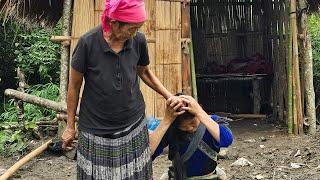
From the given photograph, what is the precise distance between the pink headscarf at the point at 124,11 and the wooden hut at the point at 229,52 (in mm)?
3765

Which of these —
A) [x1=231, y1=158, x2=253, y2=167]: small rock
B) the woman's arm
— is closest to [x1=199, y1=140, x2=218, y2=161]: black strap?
the woman's arm

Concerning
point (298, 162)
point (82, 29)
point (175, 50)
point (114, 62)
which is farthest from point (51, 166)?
point (114, 62)

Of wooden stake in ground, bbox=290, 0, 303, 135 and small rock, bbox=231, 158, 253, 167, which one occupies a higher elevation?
wooden stake in ground, bbox=290, 0, 303, 135

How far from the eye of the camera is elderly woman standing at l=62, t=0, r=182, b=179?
2.89 metres

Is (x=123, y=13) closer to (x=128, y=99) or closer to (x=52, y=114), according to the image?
(x=128, y=99)

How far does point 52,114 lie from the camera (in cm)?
864

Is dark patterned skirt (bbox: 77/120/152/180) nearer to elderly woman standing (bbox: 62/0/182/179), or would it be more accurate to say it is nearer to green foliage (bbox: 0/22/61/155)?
elderly woman standing (bbox: 62/0/182/179)

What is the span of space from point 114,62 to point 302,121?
5303 millimetres

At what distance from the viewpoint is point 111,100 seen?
2.94m

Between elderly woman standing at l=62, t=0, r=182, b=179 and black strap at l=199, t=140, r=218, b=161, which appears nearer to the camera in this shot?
elderly woman standing at l=62, t=0, r=182, b=179

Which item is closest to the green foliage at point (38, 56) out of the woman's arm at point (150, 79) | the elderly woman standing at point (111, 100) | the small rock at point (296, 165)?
the small rock at point (296, 165)

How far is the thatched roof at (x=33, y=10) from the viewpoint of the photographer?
6396mm

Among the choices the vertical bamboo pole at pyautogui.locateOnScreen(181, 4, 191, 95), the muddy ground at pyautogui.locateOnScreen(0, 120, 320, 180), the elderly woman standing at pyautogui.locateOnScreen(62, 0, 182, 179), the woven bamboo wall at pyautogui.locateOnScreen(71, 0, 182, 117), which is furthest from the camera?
the vertical bamboo pole at pyautogui.locateOnScreen(181, 4, 191, 95)

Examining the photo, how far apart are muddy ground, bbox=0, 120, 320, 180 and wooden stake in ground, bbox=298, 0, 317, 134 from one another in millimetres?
252
